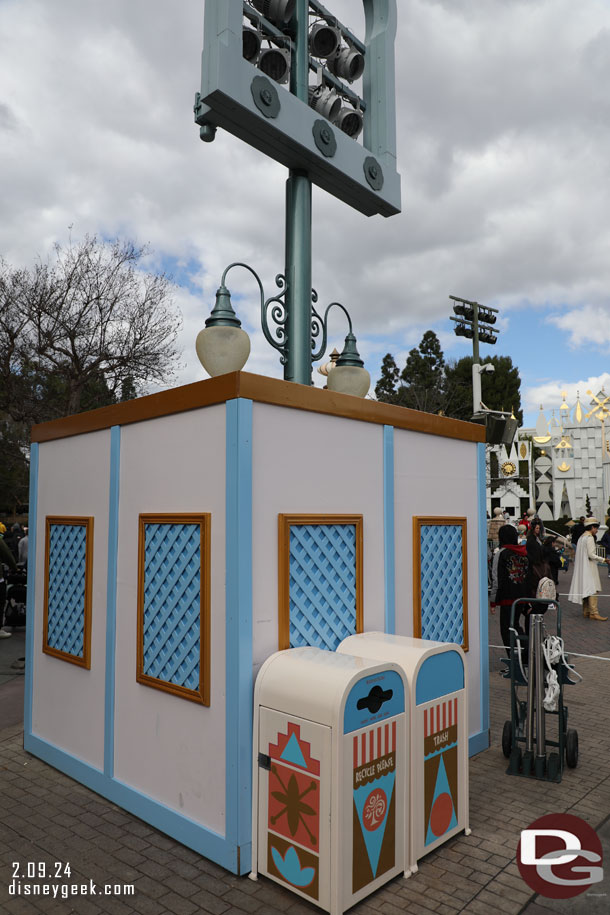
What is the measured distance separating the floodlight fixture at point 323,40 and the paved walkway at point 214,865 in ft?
22.9

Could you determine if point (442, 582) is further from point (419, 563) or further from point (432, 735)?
point (432, 735)

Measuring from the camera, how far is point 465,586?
18.7 ft

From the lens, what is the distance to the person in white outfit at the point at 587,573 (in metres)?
12.4

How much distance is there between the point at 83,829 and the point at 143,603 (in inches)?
57.9

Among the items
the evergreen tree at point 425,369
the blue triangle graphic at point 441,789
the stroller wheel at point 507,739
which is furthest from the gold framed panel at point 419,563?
the evergreen tree at point 425,369

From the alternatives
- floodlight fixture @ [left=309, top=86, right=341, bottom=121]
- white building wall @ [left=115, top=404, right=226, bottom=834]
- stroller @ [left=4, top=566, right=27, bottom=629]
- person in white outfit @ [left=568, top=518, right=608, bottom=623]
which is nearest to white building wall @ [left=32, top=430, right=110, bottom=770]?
white building wall @ [left=115, top=404, right=226, bottom=834]

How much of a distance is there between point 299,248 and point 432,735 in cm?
431

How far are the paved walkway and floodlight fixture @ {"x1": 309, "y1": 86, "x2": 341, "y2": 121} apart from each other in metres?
6.31

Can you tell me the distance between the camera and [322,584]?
4.32 m

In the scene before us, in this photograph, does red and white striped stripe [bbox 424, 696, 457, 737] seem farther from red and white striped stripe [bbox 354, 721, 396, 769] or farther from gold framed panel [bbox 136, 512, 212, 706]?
gold framed panel [bbox 136, 512, 212, 706]

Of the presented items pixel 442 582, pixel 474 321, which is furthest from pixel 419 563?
pixel 474 321

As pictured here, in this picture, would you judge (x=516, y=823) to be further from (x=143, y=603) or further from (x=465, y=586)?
(x=143, y=603)

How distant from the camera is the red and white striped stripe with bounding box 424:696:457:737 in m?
3.86

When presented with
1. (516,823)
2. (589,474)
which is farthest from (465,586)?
(589,474)
